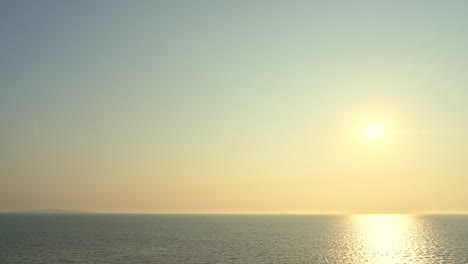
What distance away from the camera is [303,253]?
4077 inches

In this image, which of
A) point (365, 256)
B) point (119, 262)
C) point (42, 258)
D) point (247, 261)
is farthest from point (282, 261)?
point (42, 258)

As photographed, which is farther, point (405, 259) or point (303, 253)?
point (303, 253)

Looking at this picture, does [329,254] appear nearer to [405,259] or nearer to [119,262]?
[405,259]

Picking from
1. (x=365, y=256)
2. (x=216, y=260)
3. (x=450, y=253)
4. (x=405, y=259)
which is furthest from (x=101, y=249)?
(x=450, y=253)

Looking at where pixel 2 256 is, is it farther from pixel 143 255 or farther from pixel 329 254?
pixel 329 254

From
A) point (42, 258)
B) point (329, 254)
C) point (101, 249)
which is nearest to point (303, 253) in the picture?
point (329, 254)

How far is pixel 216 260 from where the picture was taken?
284 feet

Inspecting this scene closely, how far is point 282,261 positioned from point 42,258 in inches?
2158

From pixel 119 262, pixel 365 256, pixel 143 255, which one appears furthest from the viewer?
pixel 365 256

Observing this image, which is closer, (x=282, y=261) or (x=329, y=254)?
(x=282, y=261)

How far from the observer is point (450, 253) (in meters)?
108

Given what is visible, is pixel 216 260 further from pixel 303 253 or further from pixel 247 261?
pixel 303 253

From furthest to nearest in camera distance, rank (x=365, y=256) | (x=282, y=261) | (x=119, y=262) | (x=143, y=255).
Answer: (x=365, y=256), (x=143, y=255), (x=282, y=261), (x=119, y=262)

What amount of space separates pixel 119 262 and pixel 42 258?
19.3 meters
